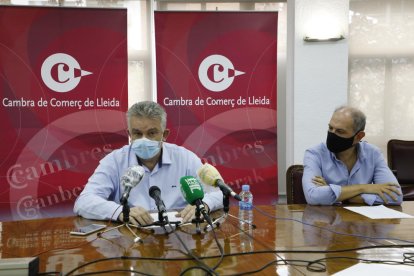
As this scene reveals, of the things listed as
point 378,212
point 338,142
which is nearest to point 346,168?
point 338,142

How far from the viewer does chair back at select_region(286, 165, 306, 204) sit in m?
2.61

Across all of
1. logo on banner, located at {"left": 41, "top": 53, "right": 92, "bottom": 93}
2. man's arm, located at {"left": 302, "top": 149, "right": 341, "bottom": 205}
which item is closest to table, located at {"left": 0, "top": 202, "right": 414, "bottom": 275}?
man's arm, located at {"left": 302, "top": 149, "right": 341, "bottom": 205}

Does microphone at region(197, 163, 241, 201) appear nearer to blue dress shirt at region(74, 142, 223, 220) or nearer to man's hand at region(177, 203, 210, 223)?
man's hand at region(177, 203, 210, 223)

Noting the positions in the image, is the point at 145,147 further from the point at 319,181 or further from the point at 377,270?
the point at 377,270

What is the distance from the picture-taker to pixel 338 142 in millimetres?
2547

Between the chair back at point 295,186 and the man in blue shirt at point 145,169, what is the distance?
2.29 ft

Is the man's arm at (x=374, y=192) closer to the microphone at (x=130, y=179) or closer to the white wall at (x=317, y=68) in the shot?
the microphone at (x=130, y=179)

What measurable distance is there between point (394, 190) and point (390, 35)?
10.3 ft

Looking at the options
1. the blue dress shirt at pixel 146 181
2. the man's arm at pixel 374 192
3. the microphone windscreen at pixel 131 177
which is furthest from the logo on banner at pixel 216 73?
the microphone windscreen at pixel 131 177

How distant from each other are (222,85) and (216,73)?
5.8 inches

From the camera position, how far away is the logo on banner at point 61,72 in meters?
3.94

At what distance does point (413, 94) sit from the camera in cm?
476

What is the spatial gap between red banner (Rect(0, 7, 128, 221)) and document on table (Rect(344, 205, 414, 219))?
265 cm

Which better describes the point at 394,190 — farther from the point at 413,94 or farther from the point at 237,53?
the point at 413,94
